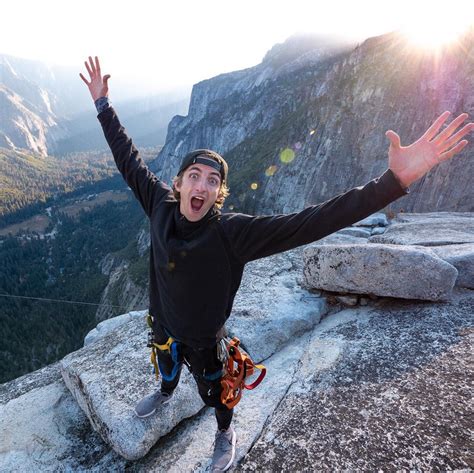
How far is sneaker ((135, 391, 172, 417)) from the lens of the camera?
3817mm

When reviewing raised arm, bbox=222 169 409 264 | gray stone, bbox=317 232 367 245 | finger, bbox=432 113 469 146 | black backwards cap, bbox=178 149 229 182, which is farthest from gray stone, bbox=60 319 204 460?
gray stone, bbox=317 232 367 245

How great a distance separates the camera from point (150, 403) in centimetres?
388

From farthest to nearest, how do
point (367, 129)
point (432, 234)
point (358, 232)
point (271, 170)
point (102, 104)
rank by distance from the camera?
point (271, 170)
point (367, 129)
point (358, 232)
point (432, 234)
point (102, 104)

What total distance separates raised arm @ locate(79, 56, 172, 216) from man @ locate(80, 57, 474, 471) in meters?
0.02

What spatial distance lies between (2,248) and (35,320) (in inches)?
3021

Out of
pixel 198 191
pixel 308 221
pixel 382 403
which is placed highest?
pixel 198 191

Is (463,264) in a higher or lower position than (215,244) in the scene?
lower

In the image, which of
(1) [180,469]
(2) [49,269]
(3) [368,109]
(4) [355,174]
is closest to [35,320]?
(2) [49,269]

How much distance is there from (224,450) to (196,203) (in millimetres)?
2554

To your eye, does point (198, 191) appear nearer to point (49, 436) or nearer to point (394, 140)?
point (394, 140)

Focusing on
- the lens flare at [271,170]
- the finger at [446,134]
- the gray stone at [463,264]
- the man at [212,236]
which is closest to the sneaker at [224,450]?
the man at [212,236]

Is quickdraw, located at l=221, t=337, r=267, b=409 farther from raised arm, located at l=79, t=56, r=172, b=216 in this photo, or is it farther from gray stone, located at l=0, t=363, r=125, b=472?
raised arm, located at l=79, t=56, r=172, b=216

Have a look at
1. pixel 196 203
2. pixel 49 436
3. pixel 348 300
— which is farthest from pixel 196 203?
pixel 348 300

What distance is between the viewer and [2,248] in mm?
128000
